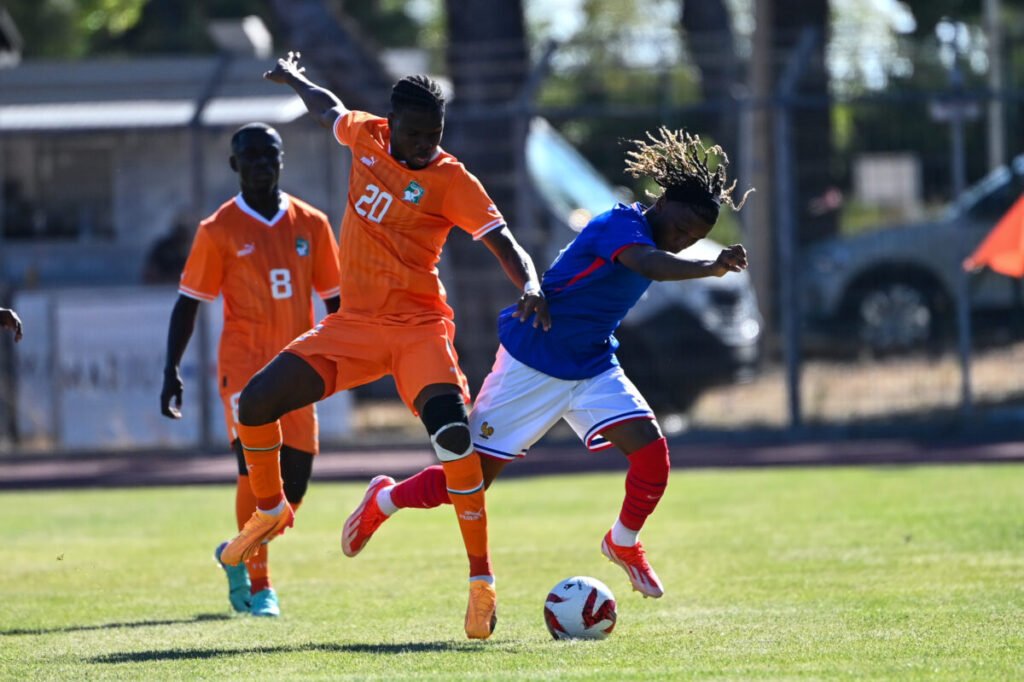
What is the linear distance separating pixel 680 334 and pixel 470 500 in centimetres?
996

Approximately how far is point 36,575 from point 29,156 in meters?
9.15

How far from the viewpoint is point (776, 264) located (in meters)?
18.5

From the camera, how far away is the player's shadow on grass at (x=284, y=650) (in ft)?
22.8

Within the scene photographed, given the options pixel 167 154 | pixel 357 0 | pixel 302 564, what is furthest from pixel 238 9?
pixel 302 564

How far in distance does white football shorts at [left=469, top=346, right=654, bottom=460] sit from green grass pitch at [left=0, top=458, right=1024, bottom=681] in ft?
2.65

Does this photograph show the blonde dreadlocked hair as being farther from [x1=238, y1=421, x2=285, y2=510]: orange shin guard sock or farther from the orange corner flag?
the orange corner flag

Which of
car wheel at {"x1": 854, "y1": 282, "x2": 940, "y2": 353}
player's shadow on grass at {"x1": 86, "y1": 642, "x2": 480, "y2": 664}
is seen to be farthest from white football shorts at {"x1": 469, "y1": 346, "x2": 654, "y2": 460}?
car wheel at {"x1": 854, "y1": 282, "x2": 940, "y2": 353}

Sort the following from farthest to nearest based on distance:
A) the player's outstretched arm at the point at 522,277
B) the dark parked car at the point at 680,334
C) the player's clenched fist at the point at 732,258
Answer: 1. the dark parked car at the point at 680,334
2. the player's outstretched arm at the point at 522,277
3. the player's clenched fist at the point at 732,258

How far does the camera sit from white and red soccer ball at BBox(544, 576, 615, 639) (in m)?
7.28

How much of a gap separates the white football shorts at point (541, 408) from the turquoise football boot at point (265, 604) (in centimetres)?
139

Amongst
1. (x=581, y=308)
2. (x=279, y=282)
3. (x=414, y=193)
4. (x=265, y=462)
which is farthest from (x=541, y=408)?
(x=279, y=282)

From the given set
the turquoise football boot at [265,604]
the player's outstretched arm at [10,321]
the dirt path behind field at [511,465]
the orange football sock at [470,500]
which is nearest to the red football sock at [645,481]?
the orange football sock at [470,500]

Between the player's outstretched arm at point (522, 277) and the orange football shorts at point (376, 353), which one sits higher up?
the player's outstretched arm at point (522, 277)

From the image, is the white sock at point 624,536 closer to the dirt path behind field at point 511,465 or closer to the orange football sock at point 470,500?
the orange football sock at point 470,500
